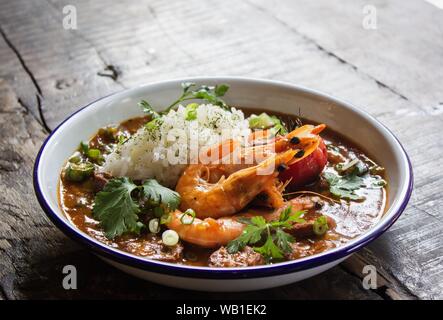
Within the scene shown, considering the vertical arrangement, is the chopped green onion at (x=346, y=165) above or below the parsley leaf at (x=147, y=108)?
below

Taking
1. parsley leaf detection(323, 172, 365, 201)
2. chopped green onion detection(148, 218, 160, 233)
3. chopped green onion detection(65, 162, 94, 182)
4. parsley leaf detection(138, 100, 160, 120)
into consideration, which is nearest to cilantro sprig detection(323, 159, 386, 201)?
parsley leaf detection(323, 172, 365, 201)

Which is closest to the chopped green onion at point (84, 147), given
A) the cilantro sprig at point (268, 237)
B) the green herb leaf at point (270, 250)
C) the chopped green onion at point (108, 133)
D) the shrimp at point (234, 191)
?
the chopped green onion at point (108, 133)

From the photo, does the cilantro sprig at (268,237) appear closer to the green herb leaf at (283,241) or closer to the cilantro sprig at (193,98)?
the green herb leaf at (283,241)

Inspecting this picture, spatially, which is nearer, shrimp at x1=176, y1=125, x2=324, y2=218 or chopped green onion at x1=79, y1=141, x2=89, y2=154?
shrimp at x1=176, y1=125, x2=324, y2=218

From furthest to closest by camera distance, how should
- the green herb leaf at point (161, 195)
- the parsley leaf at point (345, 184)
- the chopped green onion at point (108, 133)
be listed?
the chopped green onion at point (108, 133) → the parsley leaf at point (345, 184) → the green herb leaf at point (161, 195)

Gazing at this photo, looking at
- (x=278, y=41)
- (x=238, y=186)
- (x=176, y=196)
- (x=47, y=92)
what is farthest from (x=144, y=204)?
(x=278, y=41)

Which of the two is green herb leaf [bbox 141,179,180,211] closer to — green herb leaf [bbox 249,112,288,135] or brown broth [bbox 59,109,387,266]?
brown broth [bbox 59,109,387,266]

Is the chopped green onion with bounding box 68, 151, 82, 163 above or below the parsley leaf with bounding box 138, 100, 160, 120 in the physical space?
below
